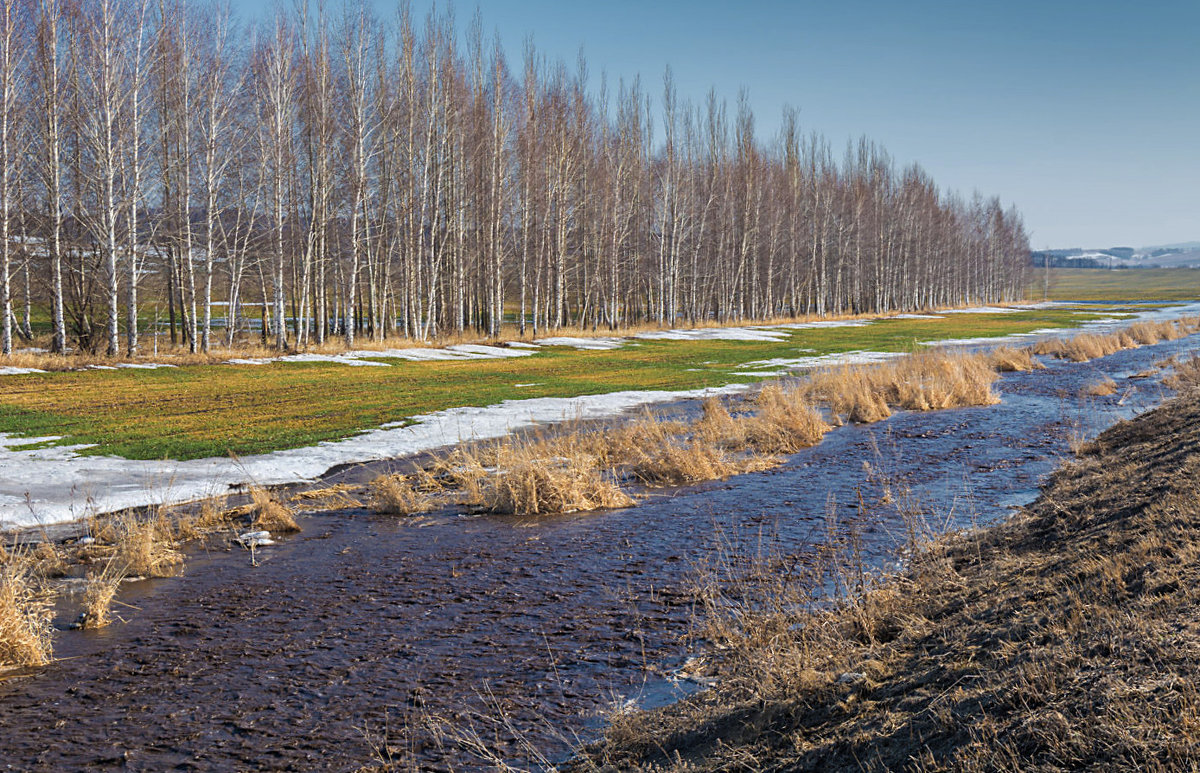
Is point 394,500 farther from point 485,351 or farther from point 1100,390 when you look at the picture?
point 485,351

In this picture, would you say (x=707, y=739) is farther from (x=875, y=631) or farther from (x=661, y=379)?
(x=661, y=379)

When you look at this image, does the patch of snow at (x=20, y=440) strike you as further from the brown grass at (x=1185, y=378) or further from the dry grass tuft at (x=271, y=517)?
the brown grass at (x=1185, y=378)

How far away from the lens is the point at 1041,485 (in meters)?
11.4

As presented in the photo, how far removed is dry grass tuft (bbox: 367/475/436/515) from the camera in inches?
427

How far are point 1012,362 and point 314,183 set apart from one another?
2907cm

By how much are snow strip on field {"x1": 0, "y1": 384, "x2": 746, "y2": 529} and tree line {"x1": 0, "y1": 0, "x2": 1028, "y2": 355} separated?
1605cm

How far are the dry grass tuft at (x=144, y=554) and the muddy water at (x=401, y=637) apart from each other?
0.65 ft

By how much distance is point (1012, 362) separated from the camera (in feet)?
97.1

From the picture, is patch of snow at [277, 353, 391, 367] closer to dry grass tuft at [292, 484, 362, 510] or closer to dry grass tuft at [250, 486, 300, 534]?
dry grass tuft at [292, 484, 362, 510]

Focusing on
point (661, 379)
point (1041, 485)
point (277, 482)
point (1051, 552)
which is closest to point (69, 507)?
point (277, 482)

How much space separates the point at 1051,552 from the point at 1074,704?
3787mm

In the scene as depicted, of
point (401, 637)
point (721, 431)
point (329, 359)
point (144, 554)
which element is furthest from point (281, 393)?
point (401, 637)

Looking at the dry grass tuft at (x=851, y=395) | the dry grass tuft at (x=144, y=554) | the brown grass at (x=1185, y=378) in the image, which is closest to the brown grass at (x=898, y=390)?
the dry grass tuft at (x=851, y=395)

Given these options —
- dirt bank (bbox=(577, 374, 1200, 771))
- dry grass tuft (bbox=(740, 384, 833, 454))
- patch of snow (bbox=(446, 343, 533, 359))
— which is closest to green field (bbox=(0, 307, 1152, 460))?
patch of snow (bbox=(446, 343, 533, 359))
